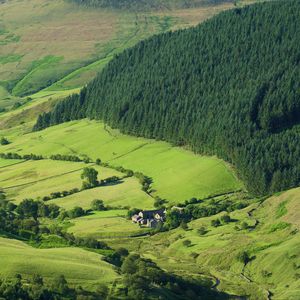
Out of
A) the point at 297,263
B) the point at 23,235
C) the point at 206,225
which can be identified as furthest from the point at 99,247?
the point at 297,263

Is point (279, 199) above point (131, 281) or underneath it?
underneath

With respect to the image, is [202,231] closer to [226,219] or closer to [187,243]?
[226,219]

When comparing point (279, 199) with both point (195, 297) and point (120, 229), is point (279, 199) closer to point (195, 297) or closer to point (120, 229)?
point (120, 229)

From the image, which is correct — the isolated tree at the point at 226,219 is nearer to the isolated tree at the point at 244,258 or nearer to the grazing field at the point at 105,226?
the grazing field at the point at 105,226

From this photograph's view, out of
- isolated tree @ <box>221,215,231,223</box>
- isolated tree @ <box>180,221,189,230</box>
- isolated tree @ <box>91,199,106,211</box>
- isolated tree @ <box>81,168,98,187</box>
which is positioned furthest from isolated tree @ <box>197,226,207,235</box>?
isolated tree @ <box>81,168,98,187</box>

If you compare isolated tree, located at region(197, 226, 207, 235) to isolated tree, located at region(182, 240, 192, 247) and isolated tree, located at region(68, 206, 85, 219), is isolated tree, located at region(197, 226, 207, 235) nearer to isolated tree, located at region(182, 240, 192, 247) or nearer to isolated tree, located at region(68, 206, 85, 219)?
isolated tree, located at region(182, 240, 192, 247)

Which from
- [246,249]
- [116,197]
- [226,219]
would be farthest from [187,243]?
[116,197]
